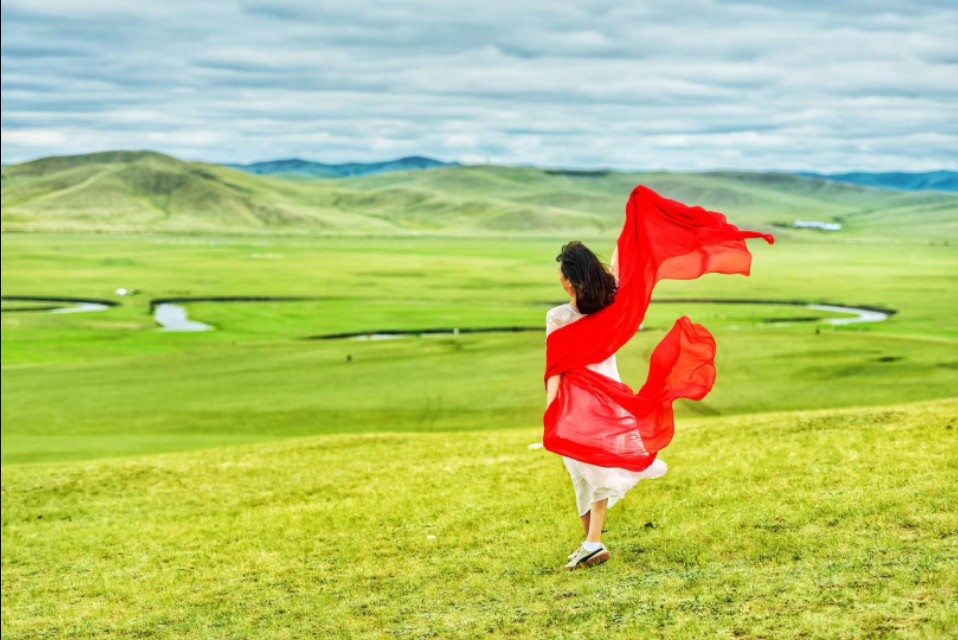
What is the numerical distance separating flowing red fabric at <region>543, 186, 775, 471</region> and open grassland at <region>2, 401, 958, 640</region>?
158cm

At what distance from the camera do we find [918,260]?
17662 cm

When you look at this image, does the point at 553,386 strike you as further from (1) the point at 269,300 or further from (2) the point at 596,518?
(1) the point at 269,300

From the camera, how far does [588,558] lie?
12984 millimetres

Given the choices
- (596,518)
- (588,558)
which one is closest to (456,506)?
(588,558)

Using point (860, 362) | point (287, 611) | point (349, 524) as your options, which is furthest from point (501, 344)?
point (287, 611)

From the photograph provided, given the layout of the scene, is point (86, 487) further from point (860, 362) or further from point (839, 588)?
point (860, 362)

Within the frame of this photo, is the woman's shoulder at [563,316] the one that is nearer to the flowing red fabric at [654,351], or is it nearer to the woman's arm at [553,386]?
the flowing red fabric at [654,351]

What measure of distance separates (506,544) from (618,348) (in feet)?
15.3

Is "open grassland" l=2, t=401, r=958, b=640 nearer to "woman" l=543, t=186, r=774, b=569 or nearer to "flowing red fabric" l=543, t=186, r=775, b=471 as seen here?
"woman" l=543, t=186, r=774, b=569

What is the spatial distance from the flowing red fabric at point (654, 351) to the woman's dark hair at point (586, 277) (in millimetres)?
141

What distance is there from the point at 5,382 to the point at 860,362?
40678mm

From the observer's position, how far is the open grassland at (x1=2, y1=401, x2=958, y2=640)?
10938mm

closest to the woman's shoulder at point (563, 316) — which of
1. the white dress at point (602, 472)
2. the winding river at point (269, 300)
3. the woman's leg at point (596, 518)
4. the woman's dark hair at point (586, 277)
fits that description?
the white dress at point (602, 472)

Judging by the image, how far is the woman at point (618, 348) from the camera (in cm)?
1205
